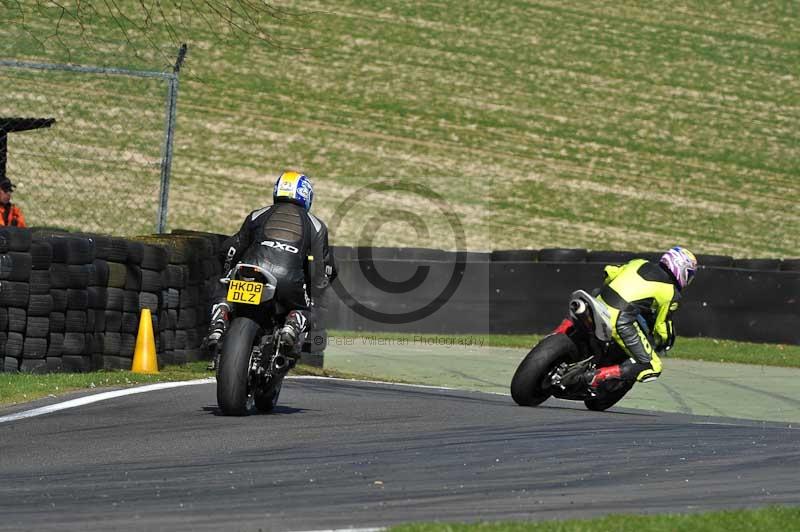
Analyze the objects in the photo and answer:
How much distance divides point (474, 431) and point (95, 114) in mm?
19255

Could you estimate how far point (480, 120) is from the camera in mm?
32281

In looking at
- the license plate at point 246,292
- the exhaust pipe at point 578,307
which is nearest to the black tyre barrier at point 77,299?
the license plate at point 246,292

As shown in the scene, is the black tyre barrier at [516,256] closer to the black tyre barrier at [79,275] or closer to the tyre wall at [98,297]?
the tyre wall at [98,297]

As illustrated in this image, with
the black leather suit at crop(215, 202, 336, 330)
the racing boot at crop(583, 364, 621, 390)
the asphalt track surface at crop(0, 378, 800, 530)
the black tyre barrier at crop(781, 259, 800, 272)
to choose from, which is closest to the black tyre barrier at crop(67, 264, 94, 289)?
the asphalt track surface at crop(0, 378, 800, 530)

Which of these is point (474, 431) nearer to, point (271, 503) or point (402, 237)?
point (271, 503)

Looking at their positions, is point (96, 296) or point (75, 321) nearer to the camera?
point (75, 321)

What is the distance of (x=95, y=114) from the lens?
2708 cm

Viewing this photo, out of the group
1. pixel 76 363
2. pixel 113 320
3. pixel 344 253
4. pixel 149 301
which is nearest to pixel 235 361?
pixel 76 363

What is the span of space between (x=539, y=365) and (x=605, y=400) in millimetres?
786

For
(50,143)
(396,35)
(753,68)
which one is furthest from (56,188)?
(753,68)

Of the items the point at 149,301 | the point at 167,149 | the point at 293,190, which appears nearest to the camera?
the point at 293,190

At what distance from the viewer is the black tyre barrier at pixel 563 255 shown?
63.1ft

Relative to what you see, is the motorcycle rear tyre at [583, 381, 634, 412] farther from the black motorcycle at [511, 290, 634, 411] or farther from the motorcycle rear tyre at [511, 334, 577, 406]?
the motorcycle rear tyre at [511, 334, 577, 406]

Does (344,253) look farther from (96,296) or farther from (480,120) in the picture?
(480,120)
